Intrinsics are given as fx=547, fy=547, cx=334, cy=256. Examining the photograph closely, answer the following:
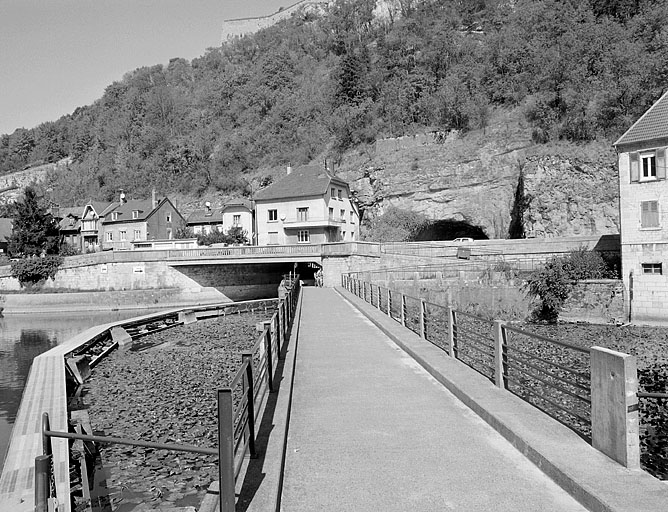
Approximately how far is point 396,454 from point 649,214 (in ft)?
98.4

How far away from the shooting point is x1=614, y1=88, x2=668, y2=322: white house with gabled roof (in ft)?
98.3

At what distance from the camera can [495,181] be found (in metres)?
51.2

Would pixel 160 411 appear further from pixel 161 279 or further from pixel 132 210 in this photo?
pixel 132 210

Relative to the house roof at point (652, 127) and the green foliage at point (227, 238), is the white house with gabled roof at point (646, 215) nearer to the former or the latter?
the house roof at point (652, 127)

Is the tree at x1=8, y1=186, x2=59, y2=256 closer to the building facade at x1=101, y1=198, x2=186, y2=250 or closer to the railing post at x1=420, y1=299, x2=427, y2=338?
the building facade at x1=101, y1=198, x2=186, y2=250

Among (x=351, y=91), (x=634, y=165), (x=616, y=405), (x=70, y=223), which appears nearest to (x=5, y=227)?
(x=70, y=223)

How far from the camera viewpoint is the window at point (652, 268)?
30.8m

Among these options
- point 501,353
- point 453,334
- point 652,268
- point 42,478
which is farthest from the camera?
point 652,268

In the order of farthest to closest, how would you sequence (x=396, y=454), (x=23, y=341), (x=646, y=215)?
(x=23, y=341) → (x=646, y=215) → (x=396, y=454)

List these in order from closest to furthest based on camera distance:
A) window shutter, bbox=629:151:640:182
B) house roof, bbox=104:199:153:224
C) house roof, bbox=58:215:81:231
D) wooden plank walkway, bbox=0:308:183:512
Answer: wooden plank walkway, bbox=0:308:183:512 → window shutter, bbox=629:151:640:182 → house roof, bbox=104:199:153:224 → house roof, bbox=58:215:81:231

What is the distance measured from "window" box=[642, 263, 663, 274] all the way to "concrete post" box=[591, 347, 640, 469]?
2961 cm

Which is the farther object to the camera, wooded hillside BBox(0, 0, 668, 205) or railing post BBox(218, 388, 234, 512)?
wooded hillside BBox(0, 0, 668, 205)

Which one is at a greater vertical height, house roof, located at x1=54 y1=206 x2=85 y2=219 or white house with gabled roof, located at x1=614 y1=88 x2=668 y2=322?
house roof, located at x1=54 y1=206 x2=85 y2=219

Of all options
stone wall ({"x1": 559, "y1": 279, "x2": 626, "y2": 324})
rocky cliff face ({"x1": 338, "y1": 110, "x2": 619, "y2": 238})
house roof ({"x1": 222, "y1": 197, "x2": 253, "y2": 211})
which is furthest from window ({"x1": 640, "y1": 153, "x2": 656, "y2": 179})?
house roof ({"x1": 222, "y1": 197, "x2": 253, "y2": 211})
